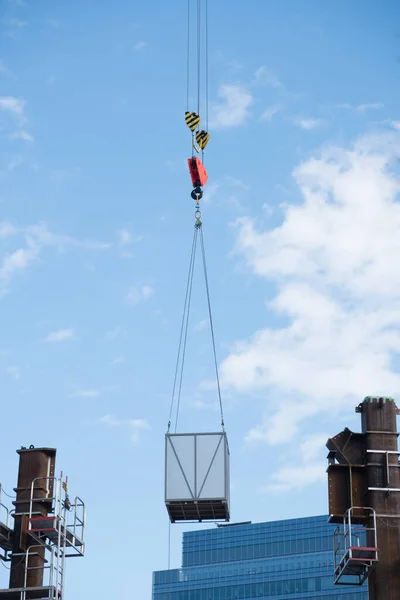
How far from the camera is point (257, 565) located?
162m

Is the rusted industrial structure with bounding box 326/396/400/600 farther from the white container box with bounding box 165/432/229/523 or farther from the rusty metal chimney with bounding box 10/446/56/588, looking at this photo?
the rusty metal chimney with bounding box 10/446/56/588

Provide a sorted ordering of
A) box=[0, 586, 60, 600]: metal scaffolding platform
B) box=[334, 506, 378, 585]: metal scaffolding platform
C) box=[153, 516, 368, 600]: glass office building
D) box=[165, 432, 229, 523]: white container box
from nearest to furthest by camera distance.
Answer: box=[334, 506, 378, 585]: metal scaffolding platform, box=[0, 586, 60, 600]: metal scaffolding platform, box=[165, 432, 229, 523]: white container box, box=[153, 516, 368, 600]: glass office building

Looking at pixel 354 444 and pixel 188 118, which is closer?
pixel 354 444

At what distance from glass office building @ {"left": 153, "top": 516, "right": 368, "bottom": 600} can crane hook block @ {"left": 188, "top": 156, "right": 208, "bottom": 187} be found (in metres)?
119

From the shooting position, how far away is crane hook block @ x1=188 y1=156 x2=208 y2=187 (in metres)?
40.7

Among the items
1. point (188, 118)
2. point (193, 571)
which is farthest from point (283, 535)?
point (188, 118)

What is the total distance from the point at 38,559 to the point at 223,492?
6239 millimetres

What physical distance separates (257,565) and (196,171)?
5128 inches

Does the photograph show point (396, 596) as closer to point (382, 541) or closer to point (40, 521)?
point (382, 541)

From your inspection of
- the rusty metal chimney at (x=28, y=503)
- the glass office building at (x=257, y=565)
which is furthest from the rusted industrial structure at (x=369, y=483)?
the glass office building at (x=257, y=565)

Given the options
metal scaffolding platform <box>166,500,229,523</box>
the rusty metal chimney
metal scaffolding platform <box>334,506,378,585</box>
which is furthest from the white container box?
metal scaffolding platform <box>334,506,378,585</box>

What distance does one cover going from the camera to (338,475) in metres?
31.0

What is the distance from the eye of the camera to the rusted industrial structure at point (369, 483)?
1172 inches

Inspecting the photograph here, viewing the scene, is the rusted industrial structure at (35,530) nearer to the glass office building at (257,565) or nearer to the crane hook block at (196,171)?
the crane hook block at (196,171)
